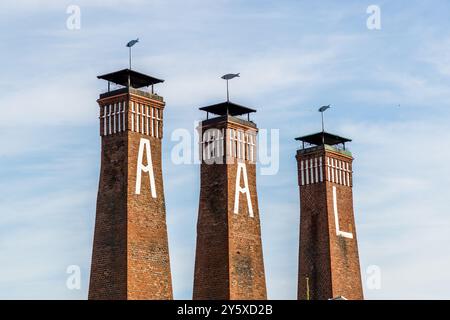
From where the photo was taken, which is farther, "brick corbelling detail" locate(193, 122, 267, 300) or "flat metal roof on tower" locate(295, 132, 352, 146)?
"flat metal roof on tower" locate(295, 132, 352, 146)

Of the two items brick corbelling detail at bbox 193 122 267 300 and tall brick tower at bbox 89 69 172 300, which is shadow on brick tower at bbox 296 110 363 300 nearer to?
brick corbelling detail at bbox 193 122 267 300

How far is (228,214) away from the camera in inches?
2552

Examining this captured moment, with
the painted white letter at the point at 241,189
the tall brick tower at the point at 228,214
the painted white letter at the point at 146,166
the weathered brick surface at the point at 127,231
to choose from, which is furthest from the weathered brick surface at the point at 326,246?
the painted white letter at the point at 146,166

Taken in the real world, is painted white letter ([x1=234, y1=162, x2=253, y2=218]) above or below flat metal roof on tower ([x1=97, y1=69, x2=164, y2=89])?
below

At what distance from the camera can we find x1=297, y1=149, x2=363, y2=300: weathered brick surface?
7488 centimetres

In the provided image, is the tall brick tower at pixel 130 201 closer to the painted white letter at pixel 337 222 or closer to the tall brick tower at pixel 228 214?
the tall brick tower at pixel 228 214

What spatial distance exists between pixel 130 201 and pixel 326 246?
20434 mm

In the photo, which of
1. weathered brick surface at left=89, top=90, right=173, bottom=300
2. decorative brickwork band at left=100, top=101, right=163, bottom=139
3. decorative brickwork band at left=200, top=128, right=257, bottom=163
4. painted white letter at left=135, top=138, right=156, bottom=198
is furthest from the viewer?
decorative brickwork band at left=200, top=128, right=257, bottom=163

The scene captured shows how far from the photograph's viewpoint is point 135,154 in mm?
61031

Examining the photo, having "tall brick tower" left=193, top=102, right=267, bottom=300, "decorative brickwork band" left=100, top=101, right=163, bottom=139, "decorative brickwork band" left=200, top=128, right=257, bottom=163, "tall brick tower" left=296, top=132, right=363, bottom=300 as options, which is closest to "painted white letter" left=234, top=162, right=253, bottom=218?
"tall brick tower" left=193, top=102, right=267, bottom=300

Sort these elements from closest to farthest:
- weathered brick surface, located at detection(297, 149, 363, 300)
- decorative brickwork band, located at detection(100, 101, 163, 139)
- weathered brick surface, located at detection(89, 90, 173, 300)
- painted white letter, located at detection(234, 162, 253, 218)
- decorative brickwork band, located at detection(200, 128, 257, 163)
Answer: weathered brick surface, located at detection(89, 90, 173, 300) < decorative brickwork band, located at detection(100, 101, 163, 139) < painted white letter, located at detection(234, 162, 253, 218) < decorative brickwork band, located at detection(200, 128, 257, 163) < weathered brick surface, located at detection(297, 149, 363, 300)

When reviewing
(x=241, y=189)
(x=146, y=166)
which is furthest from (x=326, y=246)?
(x=146, y=166)
